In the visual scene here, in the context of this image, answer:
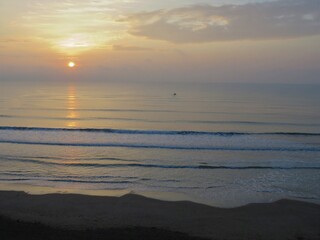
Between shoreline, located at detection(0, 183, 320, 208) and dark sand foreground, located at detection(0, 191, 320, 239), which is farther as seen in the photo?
shoreline, located at detection(0, 183, 320, 208)

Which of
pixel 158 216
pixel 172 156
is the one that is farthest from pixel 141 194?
pixel 172 156

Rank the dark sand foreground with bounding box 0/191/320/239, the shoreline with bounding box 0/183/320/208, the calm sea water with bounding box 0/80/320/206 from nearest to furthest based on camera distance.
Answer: the dark sand foreground with bounding box 0/191/320/239 → the shoreline with bounding box 0/183/320/208 → the calm sea water with bounding box 0/80/320/206

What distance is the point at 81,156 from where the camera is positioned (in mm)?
21812

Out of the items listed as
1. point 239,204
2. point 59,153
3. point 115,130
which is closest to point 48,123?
point 115,130

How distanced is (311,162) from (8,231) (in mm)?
16326

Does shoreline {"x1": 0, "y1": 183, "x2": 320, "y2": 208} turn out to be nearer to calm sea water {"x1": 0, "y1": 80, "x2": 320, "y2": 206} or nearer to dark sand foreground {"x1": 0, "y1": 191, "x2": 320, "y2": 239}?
calm sea water {"x1": 0, "y1": 80, "x2": 320, "y2": 206}

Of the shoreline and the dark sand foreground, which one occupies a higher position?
the dark sand foreground

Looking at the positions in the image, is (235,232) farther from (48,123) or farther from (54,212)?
(48,123)

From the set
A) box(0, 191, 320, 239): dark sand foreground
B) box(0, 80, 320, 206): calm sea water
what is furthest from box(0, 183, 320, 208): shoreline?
box(0, 191, 320, 239): dark sand foreground

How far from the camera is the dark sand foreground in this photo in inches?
407

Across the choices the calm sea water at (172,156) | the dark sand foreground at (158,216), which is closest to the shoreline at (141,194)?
the calm sea water at (172,156)

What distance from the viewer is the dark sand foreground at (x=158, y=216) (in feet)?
33.9

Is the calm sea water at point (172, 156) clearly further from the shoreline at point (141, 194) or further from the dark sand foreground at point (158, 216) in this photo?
the dark sand foreground at point (158, 216)

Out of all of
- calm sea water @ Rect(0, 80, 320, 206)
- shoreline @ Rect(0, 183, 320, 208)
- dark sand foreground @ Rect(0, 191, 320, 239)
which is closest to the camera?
dark sand foreground @ Rect(0, 191, 320, 239)
